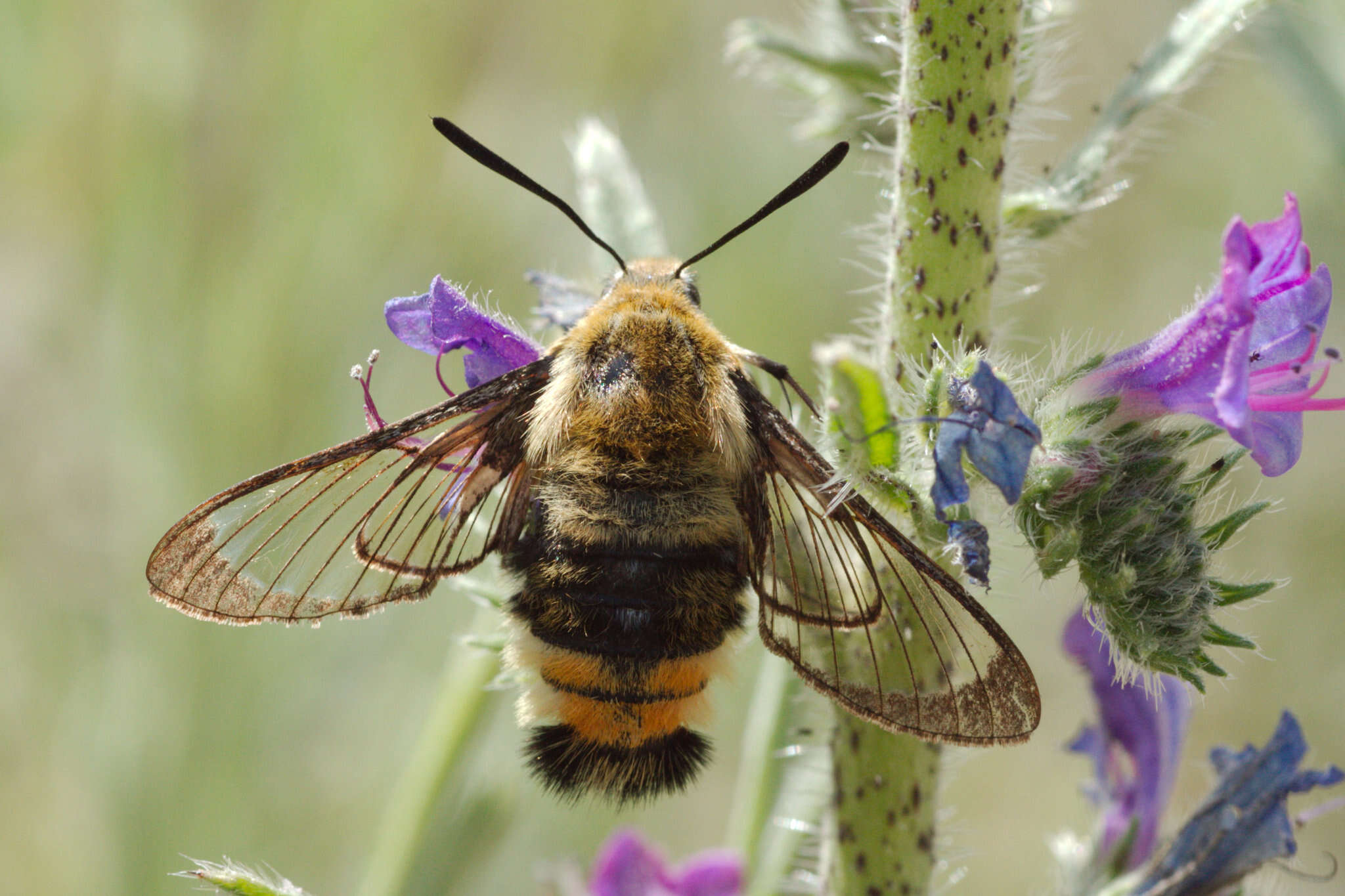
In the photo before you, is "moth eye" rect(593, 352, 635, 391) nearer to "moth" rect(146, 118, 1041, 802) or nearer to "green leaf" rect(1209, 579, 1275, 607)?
"moth" rect(146, 118, 1041, 802)

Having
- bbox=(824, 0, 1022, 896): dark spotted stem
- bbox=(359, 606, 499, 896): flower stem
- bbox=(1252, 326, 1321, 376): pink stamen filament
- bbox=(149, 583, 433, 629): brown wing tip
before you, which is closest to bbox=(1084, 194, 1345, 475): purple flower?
bbox=(1252, 326, 1321, 376): pink stamen filament

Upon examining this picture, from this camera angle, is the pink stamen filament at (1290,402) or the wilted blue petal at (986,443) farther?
the pink stamen filament at (1290,402)

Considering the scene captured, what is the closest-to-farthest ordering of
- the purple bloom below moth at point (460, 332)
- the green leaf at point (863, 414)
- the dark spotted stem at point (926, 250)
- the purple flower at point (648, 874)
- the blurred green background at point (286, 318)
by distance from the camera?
1. the green leaf at point (863, 414)
2. the dark spotted stem at point (926, 250)
3. the purple bloom below moth at point (460, 332)
4. the purple flower at point (648, 874)
5. the blurred green background at point (286, 318)

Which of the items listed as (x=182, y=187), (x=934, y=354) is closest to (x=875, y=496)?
(x=934, y=354)

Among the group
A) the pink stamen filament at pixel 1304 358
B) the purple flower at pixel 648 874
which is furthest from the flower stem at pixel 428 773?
the pink stamen filament at pixel 1304 358

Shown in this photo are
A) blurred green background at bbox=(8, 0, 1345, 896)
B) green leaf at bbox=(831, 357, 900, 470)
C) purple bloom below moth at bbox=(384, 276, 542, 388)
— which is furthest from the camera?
blurred green background at bbox=(8, 0, 1345, 896)

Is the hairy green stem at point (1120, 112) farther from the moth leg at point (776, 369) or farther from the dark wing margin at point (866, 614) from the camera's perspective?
the dark wing margin at point (866, 614)
